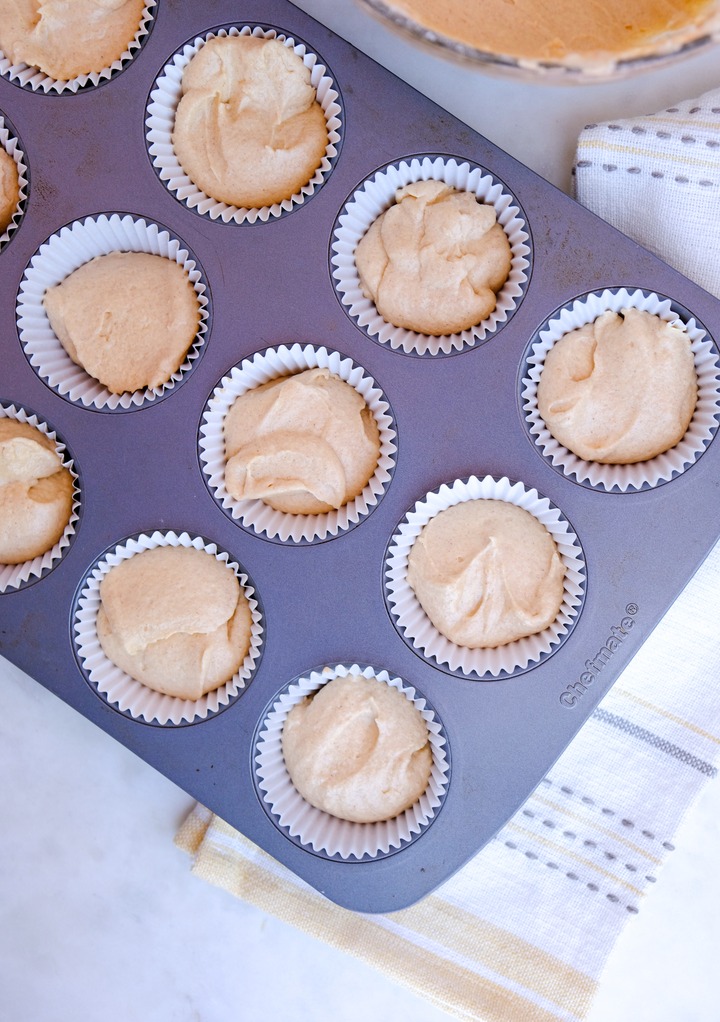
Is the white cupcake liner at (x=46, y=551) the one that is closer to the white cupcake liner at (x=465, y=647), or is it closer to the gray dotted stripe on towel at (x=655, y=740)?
the white cupcake liner at (x=465, y=647)

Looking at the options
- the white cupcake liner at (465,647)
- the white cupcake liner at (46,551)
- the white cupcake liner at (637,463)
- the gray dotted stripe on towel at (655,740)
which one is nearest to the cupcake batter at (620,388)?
the white cupcake liner at (637,463)

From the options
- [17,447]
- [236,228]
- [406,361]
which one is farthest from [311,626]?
[236,228]

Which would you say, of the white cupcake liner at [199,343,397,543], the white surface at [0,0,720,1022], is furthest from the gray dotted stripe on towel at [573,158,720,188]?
the white surface at [0,0,720,1022]

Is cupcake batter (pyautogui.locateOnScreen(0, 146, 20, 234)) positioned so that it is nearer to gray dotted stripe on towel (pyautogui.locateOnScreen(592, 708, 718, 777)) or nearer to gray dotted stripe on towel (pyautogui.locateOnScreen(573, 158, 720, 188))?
gray dotted stripe on towel (pyautogui.locateOnScreen(573, 158, 720, 188))

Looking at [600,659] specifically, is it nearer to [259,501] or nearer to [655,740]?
[655,740]

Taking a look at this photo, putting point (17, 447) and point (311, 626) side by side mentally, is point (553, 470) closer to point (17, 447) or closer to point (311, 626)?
point (311, 626)

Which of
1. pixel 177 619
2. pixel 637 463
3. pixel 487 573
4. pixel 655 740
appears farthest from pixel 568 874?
pixel 177 619
